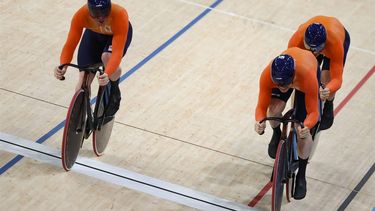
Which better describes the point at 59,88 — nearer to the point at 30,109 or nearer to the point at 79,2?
the point at 30,109

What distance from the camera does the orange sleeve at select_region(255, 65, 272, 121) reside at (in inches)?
266

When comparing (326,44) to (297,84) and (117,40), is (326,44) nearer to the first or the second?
(297,84)

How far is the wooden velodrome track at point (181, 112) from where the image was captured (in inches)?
299

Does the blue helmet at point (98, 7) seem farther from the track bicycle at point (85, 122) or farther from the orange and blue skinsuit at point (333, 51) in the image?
the orange and blue skinsuit at point (333, 51)

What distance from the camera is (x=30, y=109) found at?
854 centimetres

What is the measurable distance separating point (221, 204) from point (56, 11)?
3.94 metres

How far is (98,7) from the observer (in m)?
7.01

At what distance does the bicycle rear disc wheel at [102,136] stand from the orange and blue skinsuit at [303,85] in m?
1.57

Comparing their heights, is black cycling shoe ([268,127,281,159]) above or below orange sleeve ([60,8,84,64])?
below

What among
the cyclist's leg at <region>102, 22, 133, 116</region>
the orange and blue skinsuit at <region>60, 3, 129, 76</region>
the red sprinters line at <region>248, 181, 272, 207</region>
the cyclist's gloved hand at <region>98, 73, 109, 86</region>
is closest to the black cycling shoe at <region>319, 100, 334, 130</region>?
the red sprinters line at <region>248, 181, 272, 207</region>

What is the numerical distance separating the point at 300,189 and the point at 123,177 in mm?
1495

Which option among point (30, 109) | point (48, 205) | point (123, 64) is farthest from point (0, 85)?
point (48, 205)

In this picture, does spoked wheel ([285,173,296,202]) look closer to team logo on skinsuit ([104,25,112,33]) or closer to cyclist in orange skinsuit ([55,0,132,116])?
cyclist in orange skinsuit ([55,0,132,116])

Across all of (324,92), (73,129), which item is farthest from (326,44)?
(73,129)
